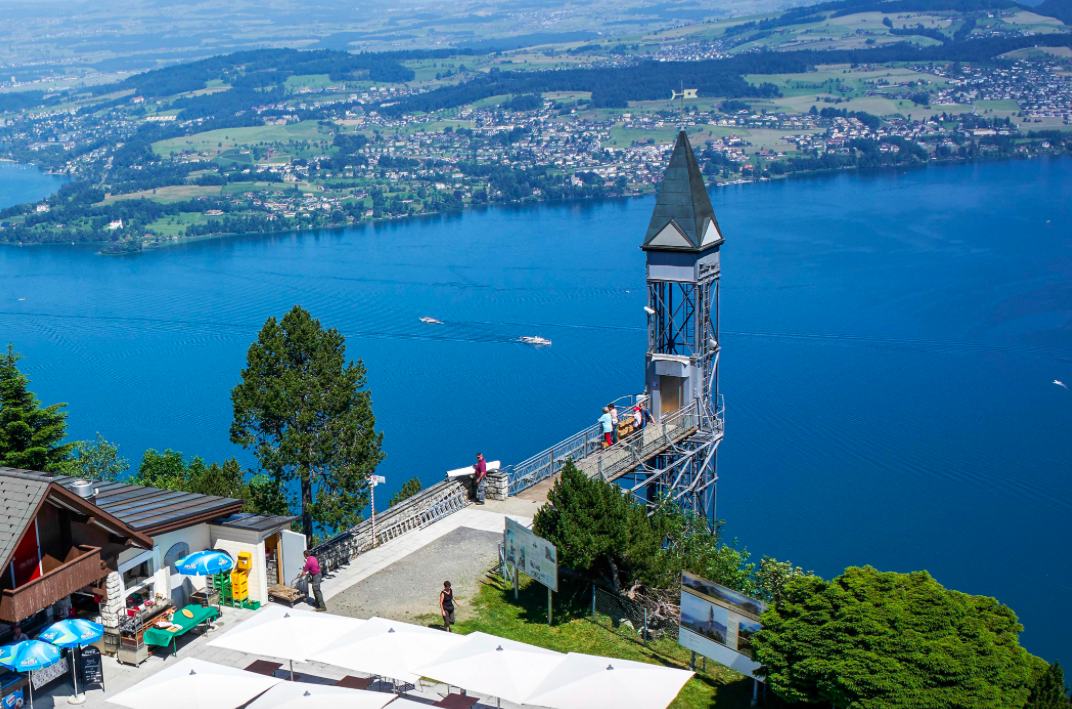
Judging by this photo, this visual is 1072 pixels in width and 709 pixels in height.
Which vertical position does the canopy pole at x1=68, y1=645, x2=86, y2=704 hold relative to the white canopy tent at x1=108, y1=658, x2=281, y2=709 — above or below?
below

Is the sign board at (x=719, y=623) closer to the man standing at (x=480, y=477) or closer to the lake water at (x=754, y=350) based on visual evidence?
the man standing at (x=480, y=477)

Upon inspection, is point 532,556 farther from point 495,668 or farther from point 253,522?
point 253,522

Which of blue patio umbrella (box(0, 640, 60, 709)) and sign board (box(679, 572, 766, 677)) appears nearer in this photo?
blue patio umbrella (box(0, 640, 60, 709))

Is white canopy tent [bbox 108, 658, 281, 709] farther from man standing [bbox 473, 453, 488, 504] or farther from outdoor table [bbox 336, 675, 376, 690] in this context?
man standing [bbox 473, 453, 488, 504]

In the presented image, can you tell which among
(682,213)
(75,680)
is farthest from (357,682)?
(682,213)

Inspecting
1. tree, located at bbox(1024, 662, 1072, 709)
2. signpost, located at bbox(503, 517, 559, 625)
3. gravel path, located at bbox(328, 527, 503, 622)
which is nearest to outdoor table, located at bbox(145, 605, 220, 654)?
gravel path, located at bbox(328, 527, 503, 622)

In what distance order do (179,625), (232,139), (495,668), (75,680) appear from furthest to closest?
(232,139) → (179,625) → (75,680) → (495,668)

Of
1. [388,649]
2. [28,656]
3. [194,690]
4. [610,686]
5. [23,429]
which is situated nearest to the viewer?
[610,686]
